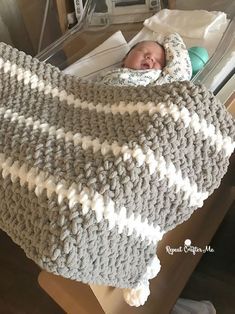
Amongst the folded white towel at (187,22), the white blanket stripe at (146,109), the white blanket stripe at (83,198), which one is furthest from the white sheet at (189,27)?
the white blanket stripe at (83,198)

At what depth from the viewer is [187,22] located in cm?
134

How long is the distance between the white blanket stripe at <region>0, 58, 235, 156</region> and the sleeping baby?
0.60ft

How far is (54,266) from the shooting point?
688 millimetres

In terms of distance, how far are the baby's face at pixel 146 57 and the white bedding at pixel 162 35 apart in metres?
0.10

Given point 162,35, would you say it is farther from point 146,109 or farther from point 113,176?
point 113,176

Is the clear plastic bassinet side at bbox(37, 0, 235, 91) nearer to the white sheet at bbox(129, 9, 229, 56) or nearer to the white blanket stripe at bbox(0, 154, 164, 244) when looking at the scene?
the white sheet at bbox(129, 9, 229, 56)

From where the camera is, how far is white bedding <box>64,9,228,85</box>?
1.26 m

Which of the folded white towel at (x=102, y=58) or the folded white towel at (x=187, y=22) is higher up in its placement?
the folded white towel at (x=187, y=22)

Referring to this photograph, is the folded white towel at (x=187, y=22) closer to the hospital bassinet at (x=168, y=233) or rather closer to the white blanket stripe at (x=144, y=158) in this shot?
the hospital bassinet at (x=168, y=233)

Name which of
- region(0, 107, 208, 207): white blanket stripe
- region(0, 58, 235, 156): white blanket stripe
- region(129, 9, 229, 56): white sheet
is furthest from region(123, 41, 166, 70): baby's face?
region(0, 107, 208, 207): white blanket stripe

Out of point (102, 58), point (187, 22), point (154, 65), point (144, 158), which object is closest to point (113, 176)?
point (144, 158)

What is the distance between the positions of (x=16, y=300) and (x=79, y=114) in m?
0.71

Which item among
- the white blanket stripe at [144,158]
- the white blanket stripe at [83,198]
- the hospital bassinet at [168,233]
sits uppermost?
the white blanket stripe at [144,158]

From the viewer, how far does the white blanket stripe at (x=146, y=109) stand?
0.74 m
